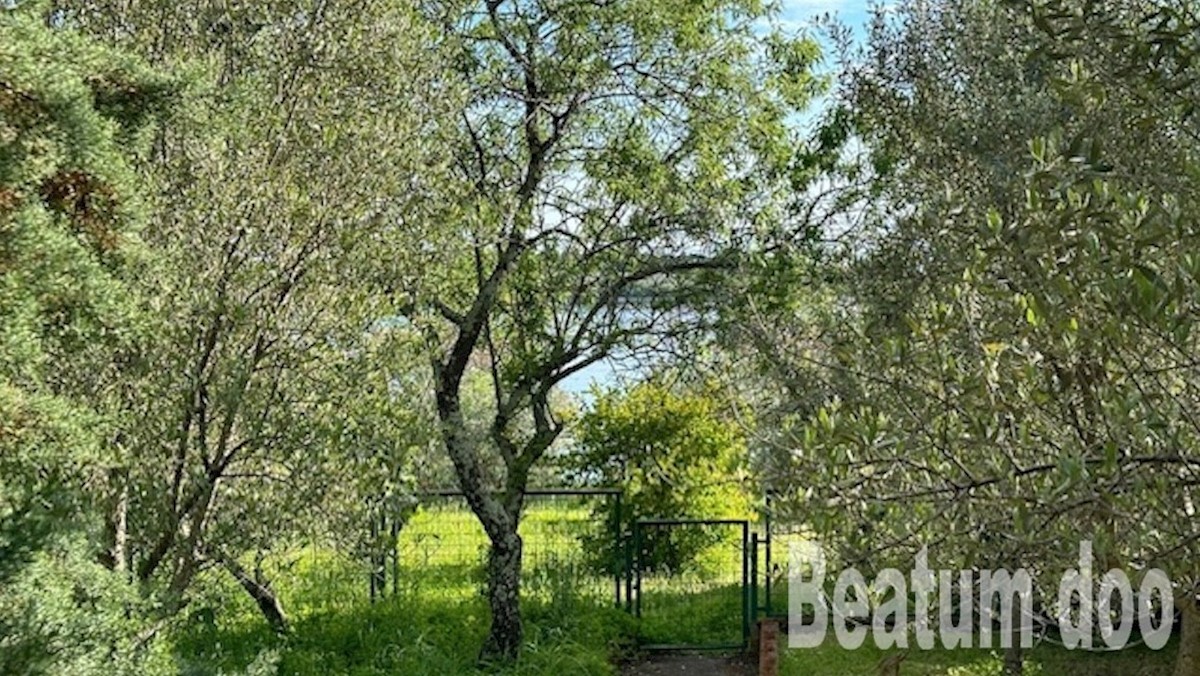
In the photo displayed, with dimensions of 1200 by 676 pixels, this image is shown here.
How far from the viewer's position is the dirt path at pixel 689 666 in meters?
8.23

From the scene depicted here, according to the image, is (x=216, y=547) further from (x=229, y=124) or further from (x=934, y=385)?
(x=934, y=385)

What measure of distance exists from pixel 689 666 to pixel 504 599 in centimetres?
185

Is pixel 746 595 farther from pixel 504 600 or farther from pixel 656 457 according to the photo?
pixel 504 600

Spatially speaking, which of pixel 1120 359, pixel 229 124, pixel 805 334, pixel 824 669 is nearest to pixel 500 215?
pixel 805 334

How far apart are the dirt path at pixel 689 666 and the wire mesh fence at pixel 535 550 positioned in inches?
33.7

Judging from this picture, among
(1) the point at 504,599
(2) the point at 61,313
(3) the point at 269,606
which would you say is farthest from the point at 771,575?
(2) the point at 61,313

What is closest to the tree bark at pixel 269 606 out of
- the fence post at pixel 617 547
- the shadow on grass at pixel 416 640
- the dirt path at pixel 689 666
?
the shadow on grass at pixel 416 640

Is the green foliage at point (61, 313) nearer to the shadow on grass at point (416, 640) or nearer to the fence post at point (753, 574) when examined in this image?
the shadow on grass at point (416, 640)

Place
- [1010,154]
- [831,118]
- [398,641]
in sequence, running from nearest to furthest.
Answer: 1. [1010,154]
2. [831,118]
3. [398,641]

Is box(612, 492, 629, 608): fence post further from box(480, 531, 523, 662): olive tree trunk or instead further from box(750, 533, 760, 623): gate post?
box(480, 531, 523, 662): olive tree trunk

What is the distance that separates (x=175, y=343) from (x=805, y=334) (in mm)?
3208

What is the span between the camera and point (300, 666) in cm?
711

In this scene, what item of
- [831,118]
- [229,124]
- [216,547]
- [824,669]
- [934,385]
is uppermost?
[831,118]

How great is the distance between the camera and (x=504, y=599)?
24.7ft
